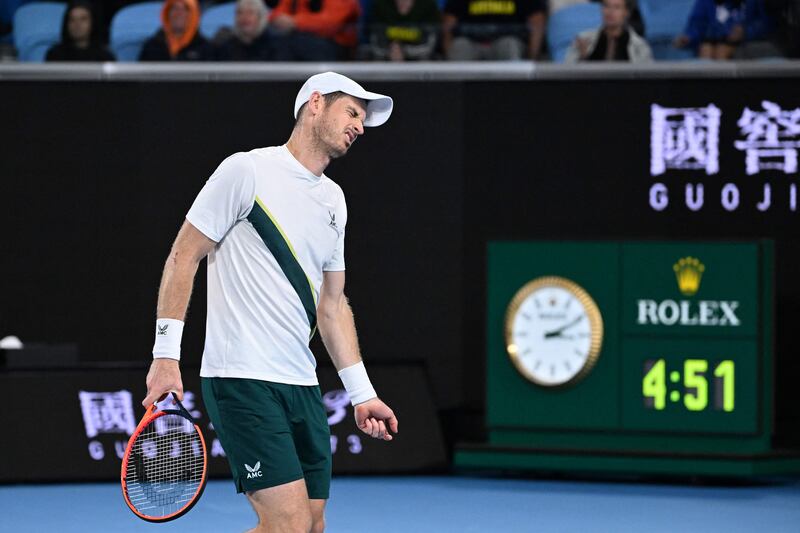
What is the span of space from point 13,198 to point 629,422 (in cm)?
433

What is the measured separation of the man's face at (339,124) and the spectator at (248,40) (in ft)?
17.3

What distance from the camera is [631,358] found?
26.0ft

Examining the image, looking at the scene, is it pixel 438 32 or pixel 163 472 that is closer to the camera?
pixel 163 472

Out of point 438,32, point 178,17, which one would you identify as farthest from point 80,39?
point 438,32

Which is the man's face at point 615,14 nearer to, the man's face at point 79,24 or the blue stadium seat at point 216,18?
the blue stadium seat at point 216,18

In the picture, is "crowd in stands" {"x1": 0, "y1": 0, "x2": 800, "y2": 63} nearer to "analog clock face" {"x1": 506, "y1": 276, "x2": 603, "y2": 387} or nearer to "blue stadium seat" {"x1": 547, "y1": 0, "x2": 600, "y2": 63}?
"blue stadium seat" {"x1": 547, "y1": 0, "x2": 600, "y2": 63}

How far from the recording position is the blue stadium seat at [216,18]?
9359mm

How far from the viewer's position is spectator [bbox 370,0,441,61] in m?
9.03

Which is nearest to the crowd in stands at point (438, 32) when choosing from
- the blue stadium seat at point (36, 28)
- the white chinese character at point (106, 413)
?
the blue stadium seat at point (36, 28)

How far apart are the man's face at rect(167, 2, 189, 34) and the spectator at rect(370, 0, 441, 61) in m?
1.31

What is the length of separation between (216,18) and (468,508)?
164 inches

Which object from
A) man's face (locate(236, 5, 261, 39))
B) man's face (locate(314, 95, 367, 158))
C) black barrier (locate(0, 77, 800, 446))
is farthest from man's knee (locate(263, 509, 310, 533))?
man's face (locate(236, 5, 261, 39))

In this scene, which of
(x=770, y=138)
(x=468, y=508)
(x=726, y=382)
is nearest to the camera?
(x=468, y=508)

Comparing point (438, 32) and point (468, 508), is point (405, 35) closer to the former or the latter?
point (438, 32)
